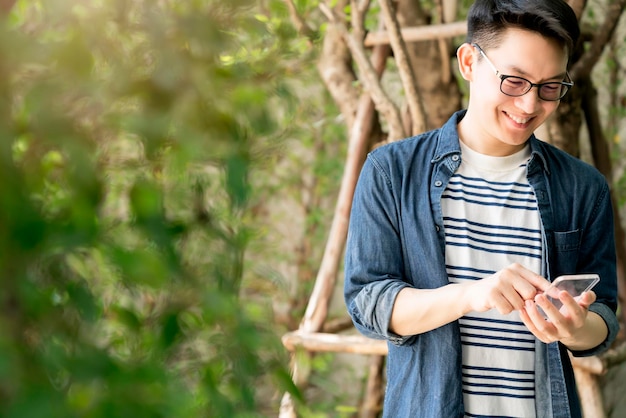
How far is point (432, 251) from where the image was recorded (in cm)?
140

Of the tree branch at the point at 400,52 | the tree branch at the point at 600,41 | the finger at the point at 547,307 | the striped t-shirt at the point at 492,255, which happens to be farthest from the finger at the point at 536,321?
the tree branch at the point at 600,41

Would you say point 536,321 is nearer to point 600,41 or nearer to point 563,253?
point 563,253

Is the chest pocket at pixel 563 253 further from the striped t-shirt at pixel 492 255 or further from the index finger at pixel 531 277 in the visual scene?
the index finger at pixel 531 277

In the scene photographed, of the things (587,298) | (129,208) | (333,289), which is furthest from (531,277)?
(333,289)

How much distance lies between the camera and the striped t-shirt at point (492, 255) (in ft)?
4.53

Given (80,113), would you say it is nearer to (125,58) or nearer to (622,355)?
(125,58)

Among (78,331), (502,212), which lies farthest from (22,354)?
(502,212)

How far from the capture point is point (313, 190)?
14.4ft

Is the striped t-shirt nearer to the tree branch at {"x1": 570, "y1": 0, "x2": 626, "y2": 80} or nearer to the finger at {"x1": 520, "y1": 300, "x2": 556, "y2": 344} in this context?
the finger at {"x1": 520, "y1": 300, "x2": 556, "y2": 344}

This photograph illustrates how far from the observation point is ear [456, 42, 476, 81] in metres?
1.49

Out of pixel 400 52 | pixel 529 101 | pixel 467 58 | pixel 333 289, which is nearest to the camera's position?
pixel 529 101

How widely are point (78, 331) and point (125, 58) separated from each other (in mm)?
193

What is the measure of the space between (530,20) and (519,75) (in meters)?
0.09

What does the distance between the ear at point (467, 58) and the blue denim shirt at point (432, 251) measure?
0.08 m
